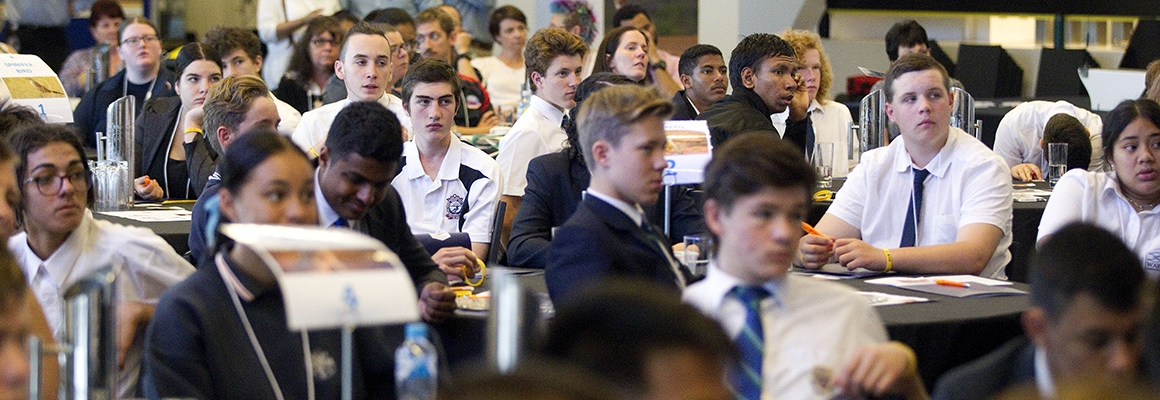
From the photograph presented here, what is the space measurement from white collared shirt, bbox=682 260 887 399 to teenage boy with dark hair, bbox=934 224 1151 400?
1.09 feet

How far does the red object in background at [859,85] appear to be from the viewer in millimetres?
9633

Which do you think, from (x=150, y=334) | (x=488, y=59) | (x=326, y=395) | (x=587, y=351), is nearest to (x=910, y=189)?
(x=326, y=395)

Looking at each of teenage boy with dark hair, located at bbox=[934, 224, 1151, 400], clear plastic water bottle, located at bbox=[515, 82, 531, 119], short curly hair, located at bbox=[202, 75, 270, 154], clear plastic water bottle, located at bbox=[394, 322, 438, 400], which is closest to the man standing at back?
short curly hair, located at bbox=[202, 75, 270, 154]

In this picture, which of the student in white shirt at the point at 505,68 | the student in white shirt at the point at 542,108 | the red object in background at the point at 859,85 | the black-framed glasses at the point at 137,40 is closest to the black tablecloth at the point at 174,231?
the student in white shirt at the point at 542,108

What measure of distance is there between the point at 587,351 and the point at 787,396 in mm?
942

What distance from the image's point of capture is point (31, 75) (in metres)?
4.64

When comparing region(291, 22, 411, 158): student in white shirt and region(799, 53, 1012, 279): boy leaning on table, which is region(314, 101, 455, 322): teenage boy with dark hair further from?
region(291, 22, 411, 158): student in white shirt

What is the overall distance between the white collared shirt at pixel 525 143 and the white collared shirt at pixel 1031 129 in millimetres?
2407

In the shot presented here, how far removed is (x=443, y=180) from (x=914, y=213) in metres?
1.70

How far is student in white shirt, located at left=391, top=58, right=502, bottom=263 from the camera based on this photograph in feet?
14.0

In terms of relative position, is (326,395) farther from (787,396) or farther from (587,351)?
(587,351)

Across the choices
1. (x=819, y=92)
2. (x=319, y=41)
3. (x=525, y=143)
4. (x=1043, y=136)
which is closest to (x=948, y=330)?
(x=525, y=143)

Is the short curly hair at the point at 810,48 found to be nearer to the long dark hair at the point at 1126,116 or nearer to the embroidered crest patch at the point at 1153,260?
the long dark hair at the point at 1126,116

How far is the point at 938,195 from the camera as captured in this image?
3.61 m
